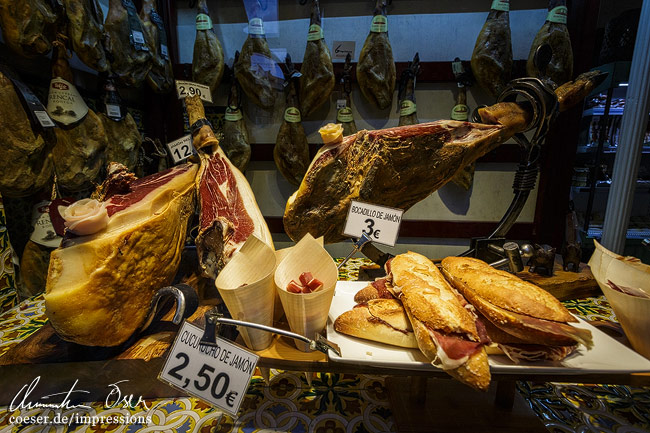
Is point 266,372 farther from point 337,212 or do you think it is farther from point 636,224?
point 636,224

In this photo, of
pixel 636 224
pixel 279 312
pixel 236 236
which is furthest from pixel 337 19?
pixel 636 224

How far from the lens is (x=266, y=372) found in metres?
1.14

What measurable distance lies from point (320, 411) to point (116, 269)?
1.00m

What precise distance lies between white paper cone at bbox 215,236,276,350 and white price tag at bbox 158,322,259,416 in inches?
3.6

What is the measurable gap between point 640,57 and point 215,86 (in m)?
3.41

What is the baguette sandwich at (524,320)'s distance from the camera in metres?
0.81

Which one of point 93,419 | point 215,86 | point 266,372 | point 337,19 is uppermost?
point 337,19

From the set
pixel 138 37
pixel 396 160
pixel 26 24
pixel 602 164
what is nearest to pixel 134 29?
pixel 138 37

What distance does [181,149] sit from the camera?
210cm

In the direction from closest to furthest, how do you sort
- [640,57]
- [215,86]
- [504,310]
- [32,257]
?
[504,310] < [640,57] < [32,257] < [215,86]

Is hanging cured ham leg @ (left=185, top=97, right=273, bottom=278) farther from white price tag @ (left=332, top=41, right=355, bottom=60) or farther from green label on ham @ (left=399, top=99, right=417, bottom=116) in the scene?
green label on ham @ (left=399, top=99, right=417, bottom=116)

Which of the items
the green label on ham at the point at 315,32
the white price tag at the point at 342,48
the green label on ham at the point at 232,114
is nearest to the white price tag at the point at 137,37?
the green label on ham at the point at 232,114

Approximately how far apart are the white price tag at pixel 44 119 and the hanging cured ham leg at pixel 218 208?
0.88 meters

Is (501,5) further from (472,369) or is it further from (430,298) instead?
(472,369)
